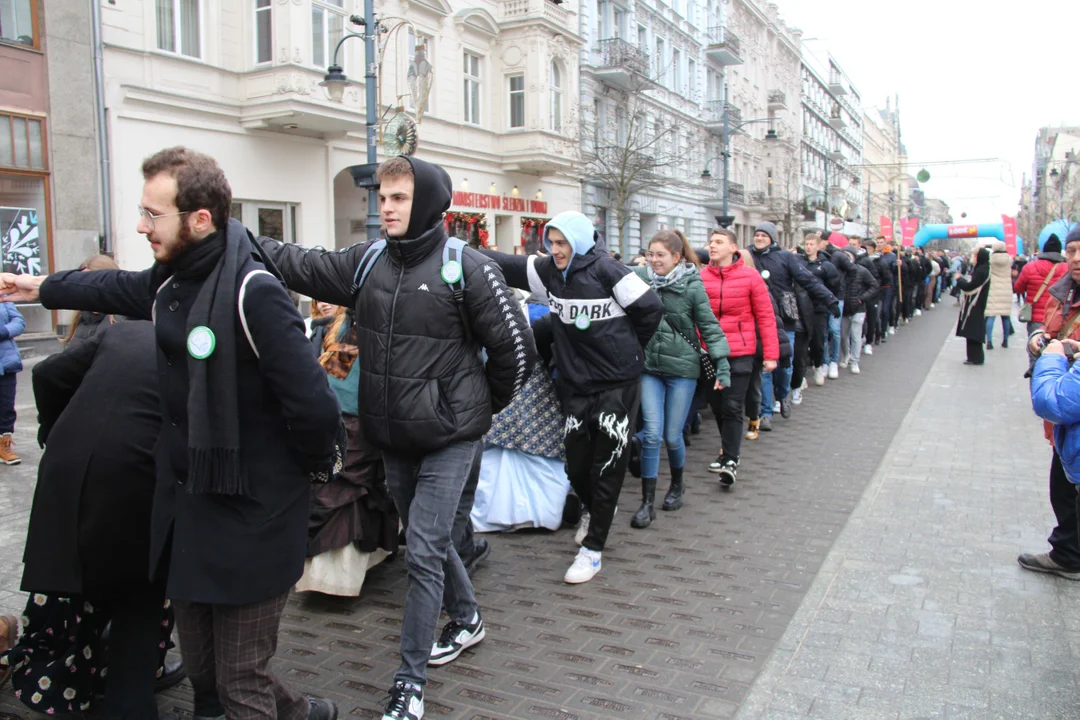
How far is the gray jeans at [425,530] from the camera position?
11.2ft

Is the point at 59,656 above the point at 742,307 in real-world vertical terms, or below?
below

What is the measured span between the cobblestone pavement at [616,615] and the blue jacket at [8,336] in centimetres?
85

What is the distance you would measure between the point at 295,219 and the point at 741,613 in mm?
17122

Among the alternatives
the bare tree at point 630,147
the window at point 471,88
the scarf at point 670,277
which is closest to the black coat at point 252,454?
the scarf at point 670,277

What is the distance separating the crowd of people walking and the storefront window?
1211 cm

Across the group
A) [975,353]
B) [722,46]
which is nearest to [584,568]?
[975,353]

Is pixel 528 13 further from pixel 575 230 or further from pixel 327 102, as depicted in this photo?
pixel 575 230

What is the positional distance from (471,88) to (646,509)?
2155cm

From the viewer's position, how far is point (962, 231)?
3909 centimetres

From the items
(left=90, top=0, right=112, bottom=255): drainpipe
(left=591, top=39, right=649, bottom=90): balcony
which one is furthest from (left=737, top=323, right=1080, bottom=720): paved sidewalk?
(left=591, top=39, right=649, bottom=90): balcony

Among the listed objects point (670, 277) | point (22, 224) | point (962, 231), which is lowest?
point (670, 277)

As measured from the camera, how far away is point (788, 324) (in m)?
9.69

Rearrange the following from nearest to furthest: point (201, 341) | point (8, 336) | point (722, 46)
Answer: point (201, 341) → point (8, 336) → point (722, 46)

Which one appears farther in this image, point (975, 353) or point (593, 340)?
point (975, 353)
